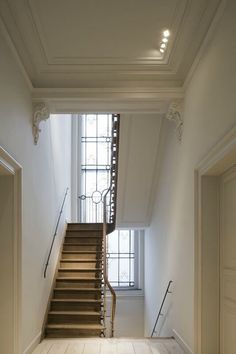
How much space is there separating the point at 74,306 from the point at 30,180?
2.78 metres

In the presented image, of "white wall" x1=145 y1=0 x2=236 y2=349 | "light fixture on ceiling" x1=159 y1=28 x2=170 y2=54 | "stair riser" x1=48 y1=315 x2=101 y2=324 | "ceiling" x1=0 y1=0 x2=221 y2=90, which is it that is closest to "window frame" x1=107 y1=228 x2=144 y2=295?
"white wall" x1=145 y1=0 x2=236 y2=349

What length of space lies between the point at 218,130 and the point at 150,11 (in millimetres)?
1180

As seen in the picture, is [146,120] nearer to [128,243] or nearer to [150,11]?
[150,11]

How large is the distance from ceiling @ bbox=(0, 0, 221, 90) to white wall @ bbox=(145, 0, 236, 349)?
267 mm

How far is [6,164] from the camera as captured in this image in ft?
13.4

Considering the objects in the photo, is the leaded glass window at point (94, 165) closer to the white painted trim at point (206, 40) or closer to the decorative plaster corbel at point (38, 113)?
the decorative plaster corbel at point (38, 113)

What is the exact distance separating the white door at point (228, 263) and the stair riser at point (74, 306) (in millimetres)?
3053

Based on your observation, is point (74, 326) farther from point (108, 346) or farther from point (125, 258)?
point (125, 258)

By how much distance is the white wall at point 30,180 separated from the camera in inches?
165

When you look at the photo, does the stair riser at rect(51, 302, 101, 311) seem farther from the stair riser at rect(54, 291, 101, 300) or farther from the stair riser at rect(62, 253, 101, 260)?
the stair riser at rect(62, 253, 101, 260)

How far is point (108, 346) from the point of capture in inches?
216

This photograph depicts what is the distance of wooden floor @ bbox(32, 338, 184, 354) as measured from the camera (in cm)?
522

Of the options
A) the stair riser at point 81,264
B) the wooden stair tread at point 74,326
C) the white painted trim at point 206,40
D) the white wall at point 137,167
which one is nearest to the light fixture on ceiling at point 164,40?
the white painted trim at point 206,40

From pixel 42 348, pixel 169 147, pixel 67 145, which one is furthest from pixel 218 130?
pixel 67 145
